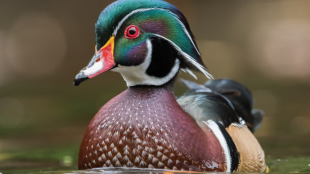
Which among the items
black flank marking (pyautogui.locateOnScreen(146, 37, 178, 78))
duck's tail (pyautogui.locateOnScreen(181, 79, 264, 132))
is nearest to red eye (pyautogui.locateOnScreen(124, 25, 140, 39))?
black flank marking (pyautogui.locateOnScreen(146, 37, 178, 78))

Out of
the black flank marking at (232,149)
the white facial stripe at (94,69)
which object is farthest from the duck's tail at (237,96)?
the white facial stripe at (94,69)

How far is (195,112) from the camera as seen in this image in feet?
9.94

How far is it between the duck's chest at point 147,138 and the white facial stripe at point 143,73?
0.07 meters

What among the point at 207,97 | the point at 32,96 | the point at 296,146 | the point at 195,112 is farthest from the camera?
the point at 32,96

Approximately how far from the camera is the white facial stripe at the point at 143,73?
2674 millimetres

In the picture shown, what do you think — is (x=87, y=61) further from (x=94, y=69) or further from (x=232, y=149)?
(x=94, y=69)

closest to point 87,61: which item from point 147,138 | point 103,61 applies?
point 103,61

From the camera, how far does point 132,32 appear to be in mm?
2625

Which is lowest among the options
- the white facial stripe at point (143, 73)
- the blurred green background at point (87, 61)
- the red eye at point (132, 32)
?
the blurred green background at point (87, 61)

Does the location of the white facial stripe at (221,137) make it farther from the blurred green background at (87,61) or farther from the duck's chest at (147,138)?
the blurred green background at (87,61)

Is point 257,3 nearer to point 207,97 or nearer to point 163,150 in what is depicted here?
point 207,97

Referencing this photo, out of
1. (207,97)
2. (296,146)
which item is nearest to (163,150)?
(207,97)

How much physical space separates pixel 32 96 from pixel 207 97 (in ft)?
16.8

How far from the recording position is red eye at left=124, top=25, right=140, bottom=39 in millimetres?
2611
